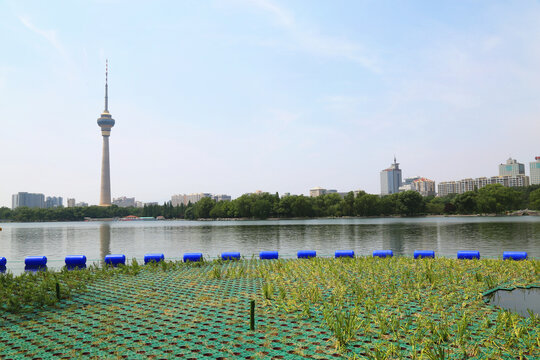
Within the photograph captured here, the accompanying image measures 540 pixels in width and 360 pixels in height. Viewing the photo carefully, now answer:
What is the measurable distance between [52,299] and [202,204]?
504ft

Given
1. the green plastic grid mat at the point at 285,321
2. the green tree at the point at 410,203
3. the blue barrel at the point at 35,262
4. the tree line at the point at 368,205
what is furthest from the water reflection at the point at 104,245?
the green tree at the point at 410,203

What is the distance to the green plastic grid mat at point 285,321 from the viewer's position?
263 inches

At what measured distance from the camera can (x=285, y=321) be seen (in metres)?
8.41

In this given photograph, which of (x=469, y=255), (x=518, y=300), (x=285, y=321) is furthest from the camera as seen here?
(x=469, y=255)

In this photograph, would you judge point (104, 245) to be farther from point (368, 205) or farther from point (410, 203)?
point (410, 203)

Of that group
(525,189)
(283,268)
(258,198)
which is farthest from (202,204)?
(283,268)

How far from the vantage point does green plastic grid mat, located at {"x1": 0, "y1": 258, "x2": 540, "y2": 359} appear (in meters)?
6.69

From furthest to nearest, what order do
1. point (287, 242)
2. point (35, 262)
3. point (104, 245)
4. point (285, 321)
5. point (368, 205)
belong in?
1. point (368, 205)
2. point (104, 245)
3. point (287, 242)
4. point (35, 262)
5. point (285, 321)

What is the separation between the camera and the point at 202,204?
Result: 162 metres

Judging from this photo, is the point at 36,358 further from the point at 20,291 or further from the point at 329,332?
the point at 20,291

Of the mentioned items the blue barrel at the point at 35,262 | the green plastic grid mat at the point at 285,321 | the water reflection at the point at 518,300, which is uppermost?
the green plastic grid mat at the point at 285,321

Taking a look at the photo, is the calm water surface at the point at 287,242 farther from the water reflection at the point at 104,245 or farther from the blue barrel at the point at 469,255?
the blue barrel at the point at 469,255

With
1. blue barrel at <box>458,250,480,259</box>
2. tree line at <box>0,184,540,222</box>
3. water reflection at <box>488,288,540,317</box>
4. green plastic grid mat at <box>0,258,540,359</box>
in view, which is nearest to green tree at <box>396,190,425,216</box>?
tree line at <box>0,184,540,222</box>

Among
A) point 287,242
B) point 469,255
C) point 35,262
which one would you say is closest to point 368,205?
point 287,242
